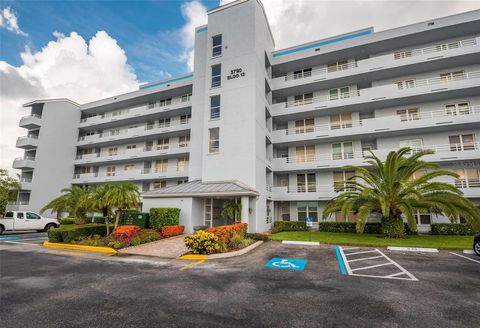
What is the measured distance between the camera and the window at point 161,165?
31391 millimetres

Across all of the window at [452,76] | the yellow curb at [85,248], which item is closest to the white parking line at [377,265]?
the yellow curb at [85,248]

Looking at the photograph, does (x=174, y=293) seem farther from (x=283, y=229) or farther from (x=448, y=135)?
(x=448, y=135)

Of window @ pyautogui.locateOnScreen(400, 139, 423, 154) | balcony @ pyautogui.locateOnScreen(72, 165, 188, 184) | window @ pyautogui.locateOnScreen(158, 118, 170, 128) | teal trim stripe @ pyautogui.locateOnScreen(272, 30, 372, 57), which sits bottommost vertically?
balcony @ pyautogui.locateOnScreen(72, 165, 188, 184)

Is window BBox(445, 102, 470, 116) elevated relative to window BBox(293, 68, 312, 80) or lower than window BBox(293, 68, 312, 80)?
lower

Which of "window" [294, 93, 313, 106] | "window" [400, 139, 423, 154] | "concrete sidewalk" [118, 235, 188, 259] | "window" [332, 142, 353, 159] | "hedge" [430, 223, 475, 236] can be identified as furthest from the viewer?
"window" [294, 93, 313, 106]

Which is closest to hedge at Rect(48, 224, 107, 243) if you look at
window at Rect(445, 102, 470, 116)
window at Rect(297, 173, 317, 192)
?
window at Rect(297, 173, 317, 192)

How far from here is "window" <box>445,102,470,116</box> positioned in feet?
68.4

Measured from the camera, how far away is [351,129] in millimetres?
22562

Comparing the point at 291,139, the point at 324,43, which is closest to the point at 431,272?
the point at 291,139

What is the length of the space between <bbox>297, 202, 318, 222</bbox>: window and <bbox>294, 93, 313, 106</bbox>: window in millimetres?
10837

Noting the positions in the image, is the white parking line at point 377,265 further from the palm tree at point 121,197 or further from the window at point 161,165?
the window at point 161,165

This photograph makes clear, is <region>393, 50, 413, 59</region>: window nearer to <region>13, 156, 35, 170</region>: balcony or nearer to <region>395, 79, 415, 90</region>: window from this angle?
<region>395, 79, 415, 90</region>: window

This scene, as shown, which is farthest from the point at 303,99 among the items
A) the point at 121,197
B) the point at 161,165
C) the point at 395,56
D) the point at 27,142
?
the point at 27,142

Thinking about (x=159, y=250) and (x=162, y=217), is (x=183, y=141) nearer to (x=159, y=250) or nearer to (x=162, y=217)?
(x=162, y=217)
